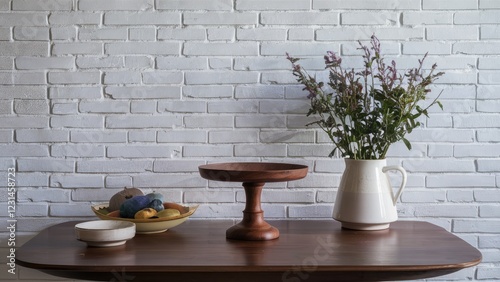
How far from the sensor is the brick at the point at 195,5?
2039 mm

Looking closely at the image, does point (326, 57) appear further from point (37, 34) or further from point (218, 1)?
point (37, 34)

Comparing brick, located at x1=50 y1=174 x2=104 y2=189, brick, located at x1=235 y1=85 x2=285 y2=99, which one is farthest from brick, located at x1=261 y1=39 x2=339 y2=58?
brick, located at x1=50 y1=174 x2=104 y2=189

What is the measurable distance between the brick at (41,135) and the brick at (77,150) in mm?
29

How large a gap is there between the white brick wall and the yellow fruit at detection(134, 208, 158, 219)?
0.31 meters

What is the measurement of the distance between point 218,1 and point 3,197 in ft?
3.48

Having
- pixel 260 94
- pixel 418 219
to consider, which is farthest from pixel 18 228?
pixel 418 219

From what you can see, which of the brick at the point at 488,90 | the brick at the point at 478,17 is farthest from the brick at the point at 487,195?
the brick at the point at 478,17

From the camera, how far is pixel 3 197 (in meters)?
2.04

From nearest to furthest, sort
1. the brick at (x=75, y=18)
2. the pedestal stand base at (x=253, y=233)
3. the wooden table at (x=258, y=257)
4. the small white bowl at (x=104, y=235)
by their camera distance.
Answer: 1. the wooden table at (x=258, y=257)
2. the small white bowl at (x=104, y=235)
3. the pedestal stand base at (x=253, y=233)
4. the brick at (x=75, y=18)

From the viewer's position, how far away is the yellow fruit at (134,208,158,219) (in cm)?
173

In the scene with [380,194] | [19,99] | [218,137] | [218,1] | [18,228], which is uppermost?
[218,1]

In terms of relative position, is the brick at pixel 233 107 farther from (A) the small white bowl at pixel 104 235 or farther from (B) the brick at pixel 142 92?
(A) the small white bowl at pixel 104 235

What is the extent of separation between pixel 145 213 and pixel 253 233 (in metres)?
0.34

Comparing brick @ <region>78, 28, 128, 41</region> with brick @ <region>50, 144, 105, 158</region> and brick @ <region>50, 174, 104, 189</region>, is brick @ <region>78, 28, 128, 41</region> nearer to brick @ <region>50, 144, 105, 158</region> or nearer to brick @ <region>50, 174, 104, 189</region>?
brick @ <region>50, 144, 105, 158</region>
